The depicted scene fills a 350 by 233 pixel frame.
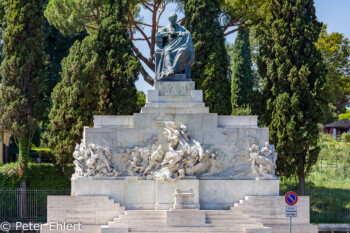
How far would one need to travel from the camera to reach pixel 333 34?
A: 3981 cm

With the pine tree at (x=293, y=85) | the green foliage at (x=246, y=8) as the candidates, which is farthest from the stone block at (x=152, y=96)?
the green foliage at (x=246, y=8)

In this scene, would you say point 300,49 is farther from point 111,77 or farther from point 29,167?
point 29,167

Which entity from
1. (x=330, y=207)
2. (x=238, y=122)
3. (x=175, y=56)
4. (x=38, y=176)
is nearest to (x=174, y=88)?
(x=175, y=56)

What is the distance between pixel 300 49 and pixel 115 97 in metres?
9.10

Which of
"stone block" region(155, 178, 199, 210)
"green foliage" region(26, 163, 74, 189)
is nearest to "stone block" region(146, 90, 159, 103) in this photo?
"stone block" region(155, 178, 199, 210)

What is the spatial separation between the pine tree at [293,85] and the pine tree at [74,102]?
827 centimetres

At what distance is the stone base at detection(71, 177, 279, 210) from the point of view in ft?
59.6

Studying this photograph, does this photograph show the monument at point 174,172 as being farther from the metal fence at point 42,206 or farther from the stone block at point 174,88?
the metal fence at point 42,206

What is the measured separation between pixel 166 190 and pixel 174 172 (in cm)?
67

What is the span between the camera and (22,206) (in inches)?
942

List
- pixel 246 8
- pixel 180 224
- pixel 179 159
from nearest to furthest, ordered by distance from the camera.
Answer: pixel 180 224 → pixel 179 159 → pixel 246 8

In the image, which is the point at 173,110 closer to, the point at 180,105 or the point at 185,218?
the point at 180,105

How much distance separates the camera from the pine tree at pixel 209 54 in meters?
26.1

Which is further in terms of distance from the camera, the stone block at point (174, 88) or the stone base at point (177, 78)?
the stone base at point (177, 78)
